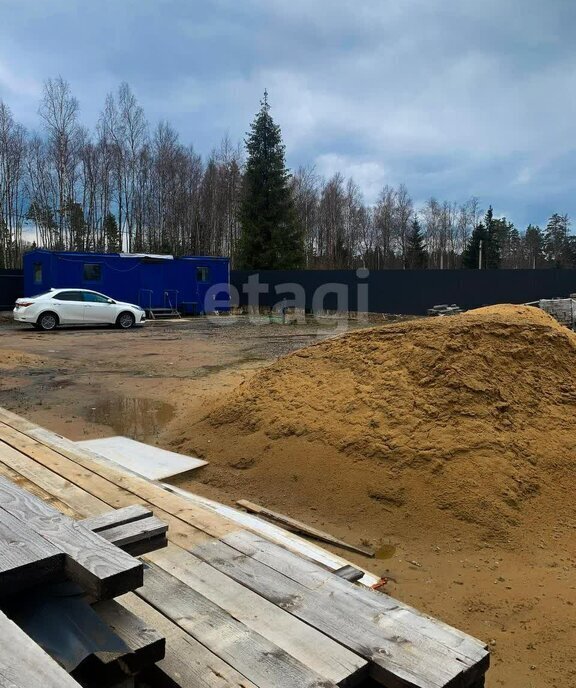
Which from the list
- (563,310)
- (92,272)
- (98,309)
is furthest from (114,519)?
(92,272)

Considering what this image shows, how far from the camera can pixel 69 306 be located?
19.9 meters

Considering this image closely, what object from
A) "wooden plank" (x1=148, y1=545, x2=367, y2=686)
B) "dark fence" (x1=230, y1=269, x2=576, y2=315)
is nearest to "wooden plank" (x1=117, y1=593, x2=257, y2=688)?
"wooden plank" (x1=148, y1=545, x2=367, y2=686)

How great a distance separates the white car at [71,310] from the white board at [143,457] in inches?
564

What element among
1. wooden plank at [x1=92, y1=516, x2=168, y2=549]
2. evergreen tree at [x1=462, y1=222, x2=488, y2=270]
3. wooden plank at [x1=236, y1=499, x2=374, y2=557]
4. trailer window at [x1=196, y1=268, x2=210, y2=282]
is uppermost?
evergreen tree at [x1=462, y1=222, x2=488, y2=270]

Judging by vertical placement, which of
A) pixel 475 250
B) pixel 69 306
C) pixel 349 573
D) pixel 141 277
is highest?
pixel 475 250

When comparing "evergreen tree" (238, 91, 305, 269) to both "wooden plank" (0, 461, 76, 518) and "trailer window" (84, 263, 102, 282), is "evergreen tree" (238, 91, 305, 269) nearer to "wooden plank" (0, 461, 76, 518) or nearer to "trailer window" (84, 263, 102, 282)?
"trailer window" (84, 263, 102, 282)

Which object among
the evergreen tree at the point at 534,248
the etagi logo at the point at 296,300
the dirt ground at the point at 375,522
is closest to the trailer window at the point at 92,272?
the etagi logo at the point at 296,300

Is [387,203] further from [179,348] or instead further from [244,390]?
[244,390]

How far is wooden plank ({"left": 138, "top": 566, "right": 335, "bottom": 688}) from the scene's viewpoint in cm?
173

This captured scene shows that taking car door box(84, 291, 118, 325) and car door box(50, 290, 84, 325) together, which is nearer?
car door box(50, 290, 84, 325)

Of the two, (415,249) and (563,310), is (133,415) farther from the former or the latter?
(415,249)

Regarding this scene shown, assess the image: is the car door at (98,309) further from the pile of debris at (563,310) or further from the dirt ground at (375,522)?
the pile of debris at (563,310)

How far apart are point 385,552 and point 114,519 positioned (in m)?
2.54

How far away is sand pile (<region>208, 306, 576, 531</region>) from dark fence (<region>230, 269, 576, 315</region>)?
764 inches
